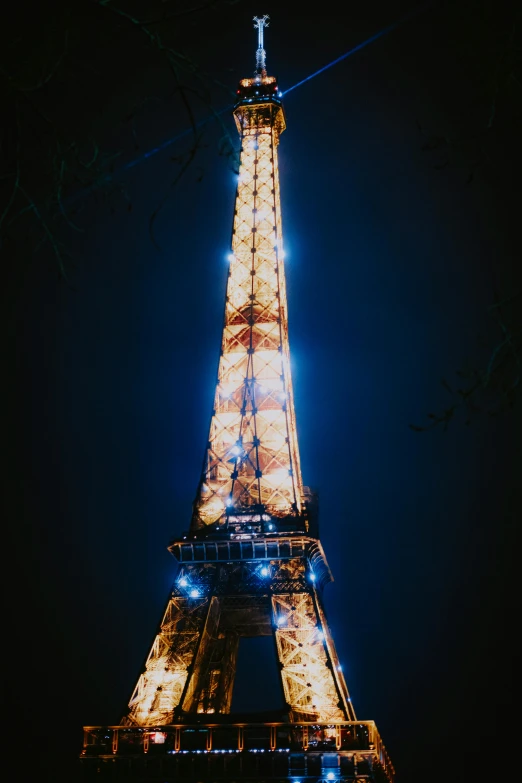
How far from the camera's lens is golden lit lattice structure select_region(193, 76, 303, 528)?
40250 mm

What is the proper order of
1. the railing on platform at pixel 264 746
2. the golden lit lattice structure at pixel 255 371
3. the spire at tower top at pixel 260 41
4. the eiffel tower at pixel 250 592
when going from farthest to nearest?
the spire at tower top at pixel 260 41 → the golden lit lattice structure at pixel 255 371 → the eiffel tower at pixel 250 592 → the railing on platform at pixel 264 746

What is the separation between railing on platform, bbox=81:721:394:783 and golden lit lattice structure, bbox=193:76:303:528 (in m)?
11.4

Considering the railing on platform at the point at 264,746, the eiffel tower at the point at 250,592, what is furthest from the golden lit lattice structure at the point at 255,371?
the railing on platform at the point at 264,746

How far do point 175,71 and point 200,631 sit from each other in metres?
30.0

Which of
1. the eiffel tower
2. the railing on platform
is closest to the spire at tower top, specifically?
the eiffel tower

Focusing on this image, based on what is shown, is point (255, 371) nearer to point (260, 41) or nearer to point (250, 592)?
point (250, 592)

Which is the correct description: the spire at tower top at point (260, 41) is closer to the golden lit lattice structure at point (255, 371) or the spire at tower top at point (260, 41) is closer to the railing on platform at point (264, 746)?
the golden lit lattice structure at point (255, 371)

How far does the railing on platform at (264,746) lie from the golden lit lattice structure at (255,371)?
450 inches

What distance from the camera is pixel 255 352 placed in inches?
1737

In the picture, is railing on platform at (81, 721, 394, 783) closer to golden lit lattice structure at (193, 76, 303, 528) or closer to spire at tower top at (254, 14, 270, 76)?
golden lit lattice structure at (193, 76, 303, 528)

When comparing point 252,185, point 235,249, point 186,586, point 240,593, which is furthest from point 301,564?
point 252,185

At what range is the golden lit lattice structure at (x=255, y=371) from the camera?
40250 millimetres

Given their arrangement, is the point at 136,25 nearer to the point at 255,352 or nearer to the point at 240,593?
the point at 240,593

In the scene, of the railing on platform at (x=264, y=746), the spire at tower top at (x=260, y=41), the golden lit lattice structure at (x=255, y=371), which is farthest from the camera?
the spire at tower top at (x=260, y=41)
